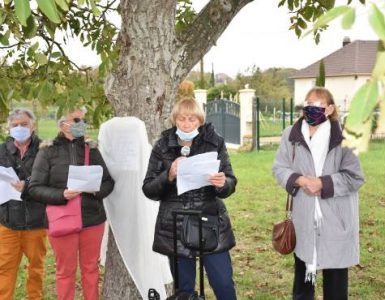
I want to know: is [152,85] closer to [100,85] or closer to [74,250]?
[100,85]

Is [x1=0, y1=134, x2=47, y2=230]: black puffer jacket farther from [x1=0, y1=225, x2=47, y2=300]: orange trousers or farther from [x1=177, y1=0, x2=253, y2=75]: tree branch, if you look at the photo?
[x1=177, y1=0, x2=253, y2=75]: tree branch

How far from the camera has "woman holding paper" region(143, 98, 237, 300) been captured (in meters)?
3.27

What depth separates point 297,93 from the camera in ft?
144

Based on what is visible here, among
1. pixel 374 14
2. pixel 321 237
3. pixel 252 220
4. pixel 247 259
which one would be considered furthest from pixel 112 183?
pixel 252 220

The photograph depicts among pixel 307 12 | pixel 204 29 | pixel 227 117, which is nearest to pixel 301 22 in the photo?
pixel 307 12

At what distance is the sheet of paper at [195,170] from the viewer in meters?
3.12

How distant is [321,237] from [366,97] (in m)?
2.68

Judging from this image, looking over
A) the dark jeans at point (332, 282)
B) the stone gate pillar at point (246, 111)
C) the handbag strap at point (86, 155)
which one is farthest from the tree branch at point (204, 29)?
the stone gate pillar at point (246, 111)

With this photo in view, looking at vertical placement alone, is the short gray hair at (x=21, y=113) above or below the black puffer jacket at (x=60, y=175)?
above

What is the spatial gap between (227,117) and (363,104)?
1824cm

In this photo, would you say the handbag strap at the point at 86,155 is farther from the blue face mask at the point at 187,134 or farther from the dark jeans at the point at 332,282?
the dark jeans at the point at 332,282

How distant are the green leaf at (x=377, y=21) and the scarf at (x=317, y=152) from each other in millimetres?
2562

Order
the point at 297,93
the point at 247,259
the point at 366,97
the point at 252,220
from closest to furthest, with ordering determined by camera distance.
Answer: the point at 366,97
the point at 247,259
the point at 252,220
the point at 297,93

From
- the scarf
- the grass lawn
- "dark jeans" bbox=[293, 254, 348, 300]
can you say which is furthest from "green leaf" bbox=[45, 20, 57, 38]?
the grass lawn
